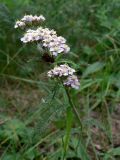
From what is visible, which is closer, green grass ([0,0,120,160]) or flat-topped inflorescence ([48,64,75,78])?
flat-topped inflorescence ([48,64,75,78])

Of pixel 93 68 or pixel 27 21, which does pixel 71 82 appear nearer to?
pixel 27 21

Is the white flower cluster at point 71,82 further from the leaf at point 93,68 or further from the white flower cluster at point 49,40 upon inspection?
the leaf at point 93,68

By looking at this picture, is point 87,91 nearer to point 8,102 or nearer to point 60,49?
point 8,102

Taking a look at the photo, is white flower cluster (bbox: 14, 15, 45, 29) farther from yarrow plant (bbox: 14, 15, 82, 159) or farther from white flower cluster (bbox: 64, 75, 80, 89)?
white flower cluster (bbox: 64, 75, 80, 89)

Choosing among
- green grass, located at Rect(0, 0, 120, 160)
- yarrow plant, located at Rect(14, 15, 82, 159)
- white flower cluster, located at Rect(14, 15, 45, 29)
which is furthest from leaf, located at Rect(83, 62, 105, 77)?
yarrow plant, located at Rect(14, 15, 82, 159)

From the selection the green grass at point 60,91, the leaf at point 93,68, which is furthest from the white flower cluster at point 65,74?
the leaf at point 93,68

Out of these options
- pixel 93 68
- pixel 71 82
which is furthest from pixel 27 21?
pixel 93 68

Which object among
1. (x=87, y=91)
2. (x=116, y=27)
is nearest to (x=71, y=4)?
(x=116, y=27)
